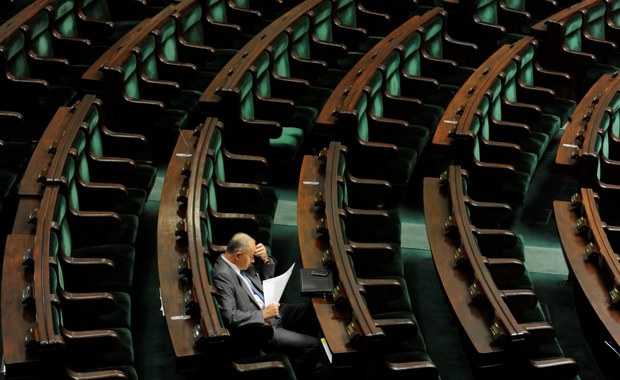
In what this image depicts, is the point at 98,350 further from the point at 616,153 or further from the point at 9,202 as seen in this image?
the point at 616,153

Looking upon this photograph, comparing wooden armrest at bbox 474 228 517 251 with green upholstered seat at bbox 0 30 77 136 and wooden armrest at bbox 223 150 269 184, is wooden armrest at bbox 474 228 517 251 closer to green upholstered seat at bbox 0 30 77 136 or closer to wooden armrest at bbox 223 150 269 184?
wooden armrest at bbox 223 150 269 184

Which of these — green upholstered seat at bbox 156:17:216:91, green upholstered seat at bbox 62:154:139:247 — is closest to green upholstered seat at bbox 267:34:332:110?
green upholstered seat at bbox 156:17:216:91

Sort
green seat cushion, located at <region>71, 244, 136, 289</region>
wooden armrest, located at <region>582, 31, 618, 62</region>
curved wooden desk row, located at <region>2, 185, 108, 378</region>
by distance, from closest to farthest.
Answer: curved wooden desk row, located at <region>2, 185, 108, 378</region> → green seat cushion, located at <region>71, 244, 136, 289</region> → wooden armrest, located at <region>582, 31, 618, 62</region>

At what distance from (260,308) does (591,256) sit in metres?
0.37

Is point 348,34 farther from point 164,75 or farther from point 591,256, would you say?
point 591,256

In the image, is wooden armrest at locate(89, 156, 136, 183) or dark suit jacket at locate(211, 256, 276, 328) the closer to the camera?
dark suit jacket at locate(211, 256, 276, 328)

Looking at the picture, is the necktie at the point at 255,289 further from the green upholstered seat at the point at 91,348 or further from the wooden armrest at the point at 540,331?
the wooden armrest at the point at 540,331

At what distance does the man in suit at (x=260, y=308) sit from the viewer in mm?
1067

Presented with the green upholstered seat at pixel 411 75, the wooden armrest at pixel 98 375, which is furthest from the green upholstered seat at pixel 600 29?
the wooden armrest at pixel 98 375

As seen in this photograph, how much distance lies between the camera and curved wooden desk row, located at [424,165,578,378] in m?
1.02

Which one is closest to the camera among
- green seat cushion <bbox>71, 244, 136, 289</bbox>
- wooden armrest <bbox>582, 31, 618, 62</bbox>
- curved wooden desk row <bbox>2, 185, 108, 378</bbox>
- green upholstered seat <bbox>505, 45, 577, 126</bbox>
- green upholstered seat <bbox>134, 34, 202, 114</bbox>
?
curved wooden desk row <bbox>2, 185, 108, 378</bbox>

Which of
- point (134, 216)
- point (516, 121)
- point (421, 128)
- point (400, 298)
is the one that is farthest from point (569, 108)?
point (134, 216)

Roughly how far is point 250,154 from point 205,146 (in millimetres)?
143

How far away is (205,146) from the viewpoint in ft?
3.89
